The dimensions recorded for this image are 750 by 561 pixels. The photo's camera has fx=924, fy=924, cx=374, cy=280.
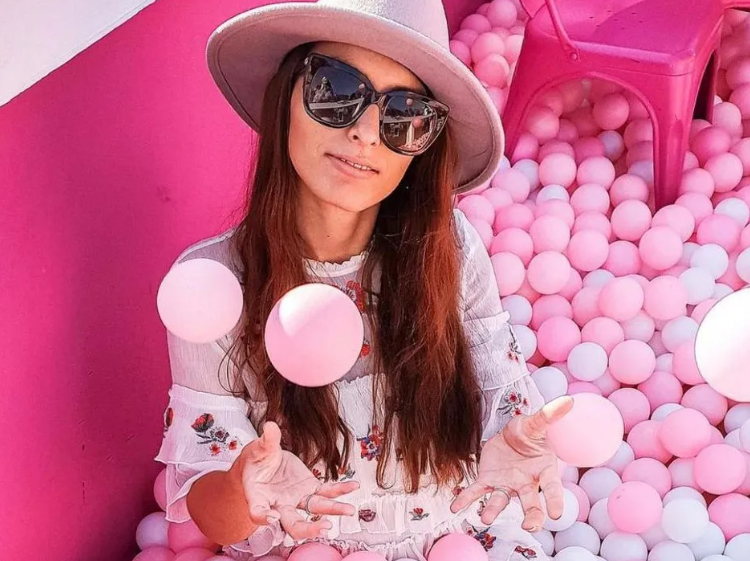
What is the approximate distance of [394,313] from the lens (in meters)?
1.35

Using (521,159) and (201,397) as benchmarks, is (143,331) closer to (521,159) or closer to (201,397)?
(201,397)

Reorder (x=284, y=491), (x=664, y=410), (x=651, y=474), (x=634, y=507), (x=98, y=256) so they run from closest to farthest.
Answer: (x=284, y=491) < (x=98, y=256) < (x=634, y=507) < (x=651, y=474) < (x=664, y=410)

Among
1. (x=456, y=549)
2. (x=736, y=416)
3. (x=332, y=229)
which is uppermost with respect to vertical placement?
(x=332, y=229)

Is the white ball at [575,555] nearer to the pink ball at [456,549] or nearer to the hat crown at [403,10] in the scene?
the pink ball at [456,549]

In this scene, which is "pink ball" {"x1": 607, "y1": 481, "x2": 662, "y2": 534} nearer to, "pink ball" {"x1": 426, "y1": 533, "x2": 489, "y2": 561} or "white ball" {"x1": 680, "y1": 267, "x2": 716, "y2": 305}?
"pink ball" {"x1": 426, "y1": 533, "x2": 489, "y2": 561}

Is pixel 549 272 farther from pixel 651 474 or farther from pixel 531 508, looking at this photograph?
pixel 531 508

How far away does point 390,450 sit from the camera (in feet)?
4.60

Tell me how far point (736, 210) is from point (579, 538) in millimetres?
946

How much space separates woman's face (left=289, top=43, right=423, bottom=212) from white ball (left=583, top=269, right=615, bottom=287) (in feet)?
3.19

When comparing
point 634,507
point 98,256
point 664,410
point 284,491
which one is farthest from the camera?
point 664,410

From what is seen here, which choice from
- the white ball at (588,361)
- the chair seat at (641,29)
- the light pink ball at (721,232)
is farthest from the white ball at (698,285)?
the chair seat at (641,29)

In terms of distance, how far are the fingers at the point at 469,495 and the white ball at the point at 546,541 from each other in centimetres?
49

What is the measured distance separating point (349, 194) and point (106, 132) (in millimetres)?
367

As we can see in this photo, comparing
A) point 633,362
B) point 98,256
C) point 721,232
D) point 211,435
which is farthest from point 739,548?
point 98,256
